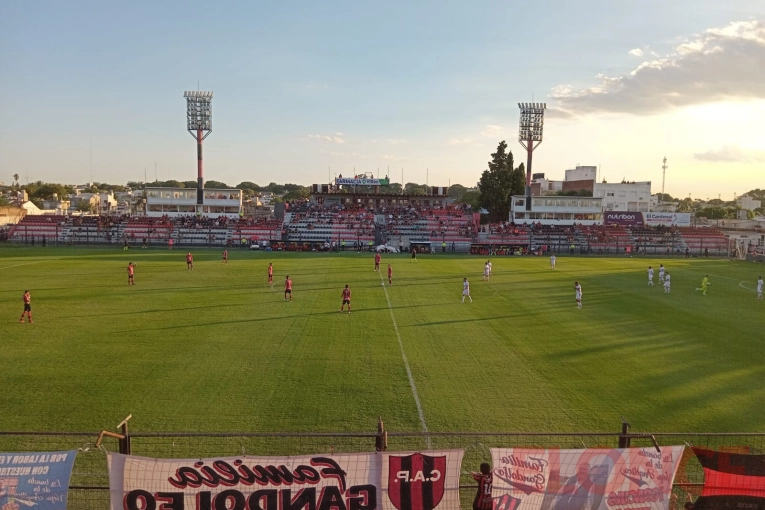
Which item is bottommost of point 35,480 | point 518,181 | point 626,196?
point 35,480

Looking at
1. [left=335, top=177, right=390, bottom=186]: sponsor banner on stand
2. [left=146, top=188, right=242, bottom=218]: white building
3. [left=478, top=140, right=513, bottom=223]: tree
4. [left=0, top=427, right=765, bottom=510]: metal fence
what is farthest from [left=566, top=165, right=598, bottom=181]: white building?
[left=0, top=427, right=765, bottom=510]: metal fence

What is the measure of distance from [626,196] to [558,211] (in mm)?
24535

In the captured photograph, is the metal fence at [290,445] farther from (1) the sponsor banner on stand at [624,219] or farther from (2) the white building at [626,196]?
(2) the white building at [626,196]

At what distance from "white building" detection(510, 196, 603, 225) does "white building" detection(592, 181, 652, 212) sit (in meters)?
15.9

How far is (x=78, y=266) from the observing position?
39.4 metres

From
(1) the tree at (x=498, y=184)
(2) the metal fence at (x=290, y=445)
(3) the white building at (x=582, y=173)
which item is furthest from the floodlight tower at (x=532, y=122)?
(2) the metal fence at (x=290, y=445)

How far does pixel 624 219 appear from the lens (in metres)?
75.8

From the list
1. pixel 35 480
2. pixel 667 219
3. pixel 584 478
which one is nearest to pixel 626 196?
pixel 667 219

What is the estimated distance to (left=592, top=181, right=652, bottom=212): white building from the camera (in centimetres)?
9212

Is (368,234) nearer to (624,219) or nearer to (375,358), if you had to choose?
(624,219)

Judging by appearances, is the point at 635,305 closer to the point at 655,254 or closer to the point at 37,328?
the point at 37,328

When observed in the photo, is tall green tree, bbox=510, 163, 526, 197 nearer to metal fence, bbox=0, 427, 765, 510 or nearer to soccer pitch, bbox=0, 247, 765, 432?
soccer pitch, bbox=0, 247, 765, 432

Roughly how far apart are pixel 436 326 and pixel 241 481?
49.7 ft

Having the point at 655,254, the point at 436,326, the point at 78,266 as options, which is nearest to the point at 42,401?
the point at 436,326
